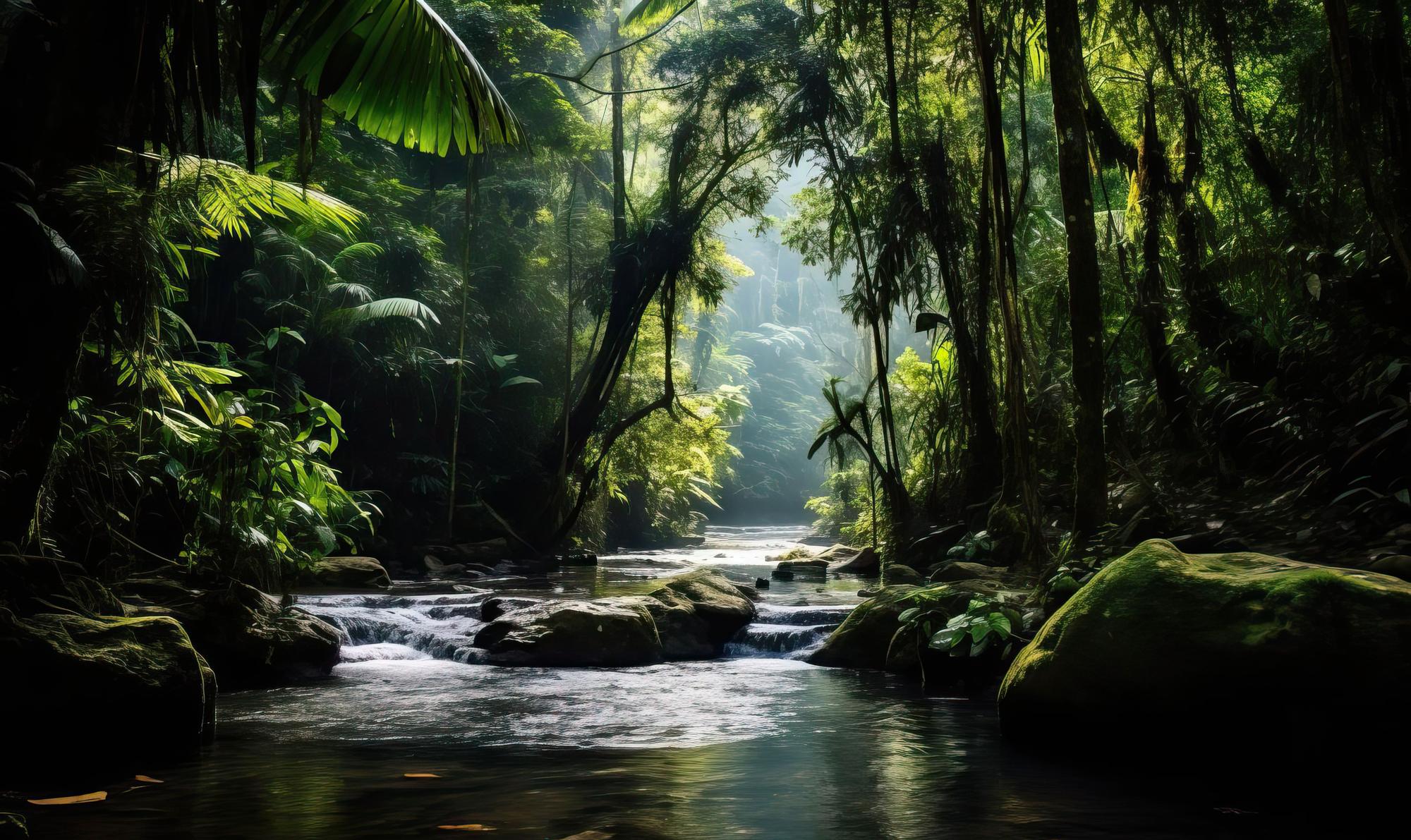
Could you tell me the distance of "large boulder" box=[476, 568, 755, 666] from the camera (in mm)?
7930

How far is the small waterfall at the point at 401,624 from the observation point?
837 cm

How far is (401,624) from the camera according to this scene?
9102 millimetres

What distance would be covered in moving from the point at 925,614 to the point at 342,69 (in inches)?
201

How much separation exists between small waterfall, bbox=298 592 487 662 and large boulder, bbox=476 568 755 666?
11.6 inches

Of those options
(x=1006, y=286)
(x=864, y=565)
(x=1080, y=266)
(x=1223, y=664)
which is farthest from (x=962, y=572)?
(x=1223, y=664)

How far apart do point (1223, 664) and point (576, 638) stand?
5070 mm

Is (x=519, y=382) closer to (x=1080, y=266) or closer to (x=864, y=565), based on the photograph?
(x=864, y=565)

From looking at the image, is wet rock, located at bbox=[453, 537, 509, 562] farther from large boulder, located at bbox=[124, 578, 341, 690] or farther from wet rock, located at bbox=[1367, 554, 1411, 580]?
wet rock, located at bbox=[1367, 554, 1411, 580]

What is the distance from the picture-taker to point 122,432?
213 inches

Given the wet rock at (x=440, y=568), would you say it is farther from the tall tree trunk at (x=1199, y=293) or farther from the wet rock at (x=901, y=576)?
the tall tree trunk at (x=1199, y=293)

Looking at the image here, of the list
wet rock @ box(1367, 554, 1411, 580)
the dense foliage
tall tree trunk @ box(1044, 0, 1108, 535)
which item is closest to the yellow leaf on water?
the dense foliage

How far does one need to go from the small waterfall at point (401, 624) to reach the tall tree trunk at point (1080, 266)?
5.06 meters

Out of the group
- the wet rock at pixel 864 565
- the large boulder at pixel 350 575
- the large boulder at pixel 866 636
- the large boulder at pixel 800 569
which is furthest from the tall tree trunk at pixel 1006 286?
the large boulder at pixel 350 575

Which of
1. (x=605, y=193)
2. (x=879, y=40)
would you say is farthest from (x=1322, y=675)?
(x=605, y=193)
